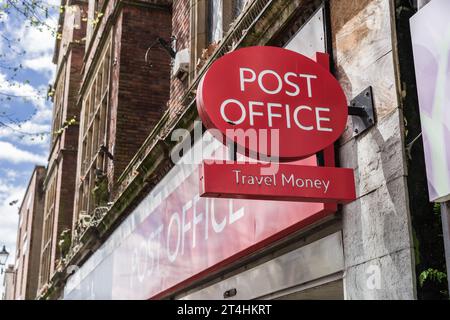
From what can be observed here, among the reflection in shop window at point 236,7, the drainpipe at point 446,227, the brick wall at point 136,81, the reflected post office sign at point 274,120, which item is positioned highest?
the brick wall at point 136,81

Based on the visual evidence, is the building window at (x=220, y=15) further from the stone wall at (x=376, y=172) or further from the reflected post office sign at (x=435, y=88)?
the reflected post office sign at (x=435, y=88)

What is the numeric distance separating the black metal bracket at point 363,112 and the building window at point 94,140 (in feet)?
29.1

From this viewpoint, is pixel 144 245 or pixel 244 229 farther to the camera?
pixel 144 245

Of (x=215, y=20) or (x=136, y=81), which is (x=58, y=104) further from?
(x=215, y=20)

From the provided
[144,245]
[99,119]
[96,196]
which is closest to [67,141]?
[99,119]

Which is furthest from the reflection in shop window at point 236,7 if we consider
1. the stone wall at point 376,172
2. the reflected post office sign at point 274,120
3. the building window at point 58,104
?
the building window at point 58,104

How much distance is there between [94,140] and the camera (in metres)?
15.9

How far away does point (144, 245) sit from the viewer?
1056 centimetres

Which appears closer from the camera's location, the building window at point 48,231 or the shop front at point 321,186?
the shop front at point 321,186

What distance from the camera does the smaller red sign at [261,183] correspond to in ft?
15.7

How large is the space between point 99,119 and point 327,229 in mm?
11005

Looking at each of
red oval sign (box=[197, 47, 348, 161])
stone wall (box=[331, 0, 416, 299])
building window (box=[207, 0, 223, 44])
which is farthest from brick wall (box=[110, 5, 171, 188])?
red oval sign (box=[197, 47, 348, 161])

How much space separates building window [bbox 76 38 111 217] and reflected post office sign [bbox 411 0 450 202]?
9.58m
